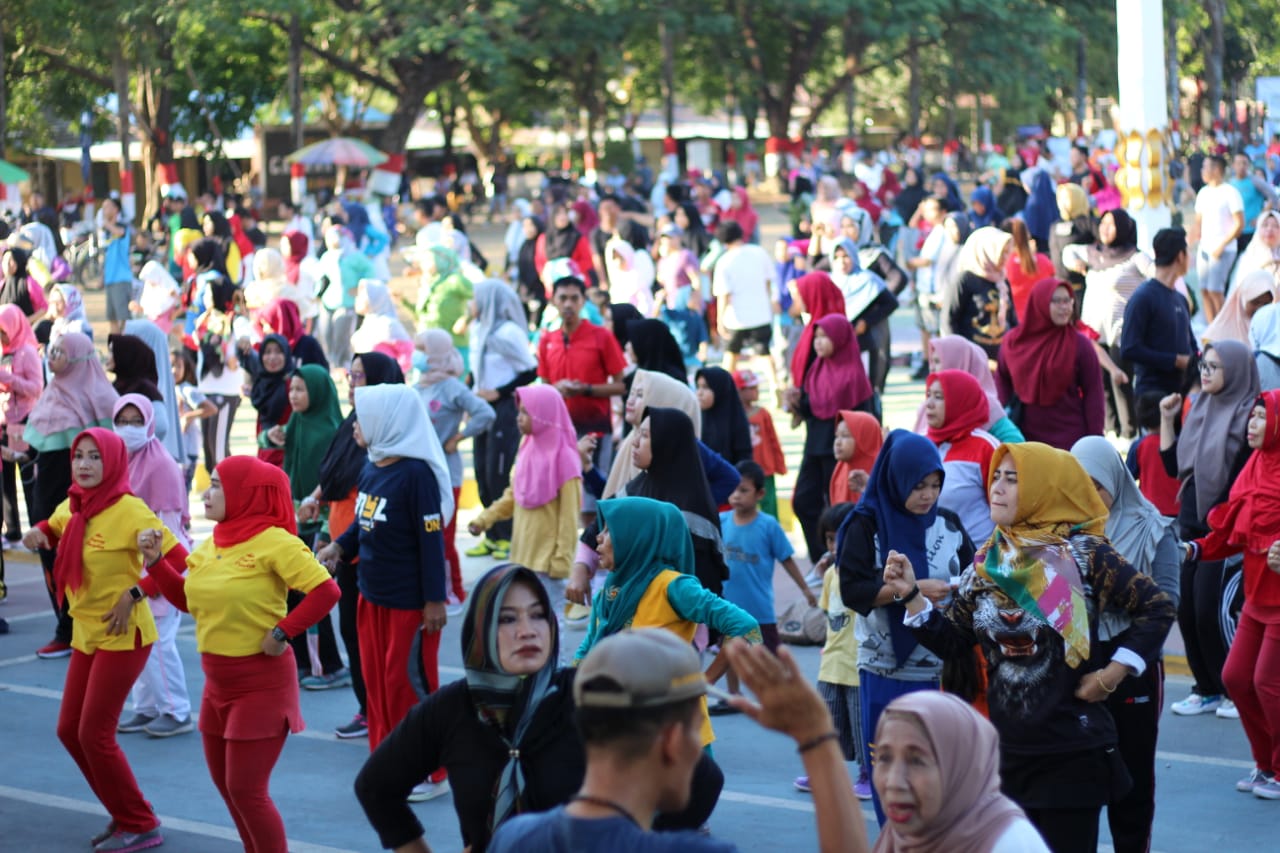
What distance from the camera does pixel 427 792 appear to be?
25.9 feet

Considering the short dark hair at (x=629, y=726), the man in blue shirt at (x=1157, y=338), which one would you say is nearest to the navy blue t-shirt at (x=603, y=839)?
the short dark hair at (x=629, y=726)

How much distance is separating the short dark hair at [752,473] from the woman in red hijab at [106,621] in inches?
115

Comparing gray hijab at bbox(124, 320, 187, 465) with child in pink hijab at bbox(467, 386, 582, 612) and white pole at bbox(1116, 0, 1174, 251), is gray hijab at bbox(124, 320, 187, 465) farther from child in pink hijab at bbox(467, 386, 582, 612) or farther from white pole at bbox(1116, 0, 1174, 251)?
white pole at bbox(1116, 0, 1174, 251)

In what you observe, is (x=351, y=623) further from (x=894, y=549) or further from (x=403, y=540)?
(x=894, y=549)

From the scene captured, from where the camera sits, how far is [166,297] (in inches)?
640

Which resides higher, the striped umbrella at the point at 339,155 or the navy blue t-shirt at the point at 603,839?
the striped umbrella at the point at 339,155

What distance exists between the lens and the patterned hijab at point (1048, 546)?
534cm

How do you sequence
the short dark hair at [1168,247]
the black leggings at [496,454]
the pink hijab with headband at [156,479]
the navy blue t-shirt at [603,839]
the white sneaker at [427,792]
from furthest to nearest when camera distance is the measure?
1. the black leggings at [496,454]
2. the short dark hair at [1168,247]
3. the pink hijab with headband at [156,479]
4. the white sneaker at [427,792]
5. the navy blue t-shirt at [603,839]

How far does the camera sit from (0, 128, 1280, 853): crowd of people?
4.31 m

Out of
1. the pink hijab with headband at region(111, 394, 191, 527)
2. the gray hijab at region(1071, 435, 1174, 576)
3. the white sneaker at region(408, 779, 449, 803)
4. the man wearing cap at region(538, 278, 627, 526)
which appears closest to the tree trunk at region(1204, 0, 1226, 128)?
the man wearing cap at region(538, 278, 627, 526)

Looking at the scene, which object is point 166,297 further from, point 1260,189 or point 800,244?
point 1260,189

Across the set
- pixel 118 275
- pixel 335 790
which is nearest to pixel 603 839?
pixel 335 790

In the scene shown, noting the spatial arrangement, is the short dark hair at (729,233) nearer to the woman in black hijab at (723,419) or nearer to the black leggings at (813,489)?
the black leggings at (813,489)

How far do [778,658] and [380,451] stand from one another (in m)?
4.50
